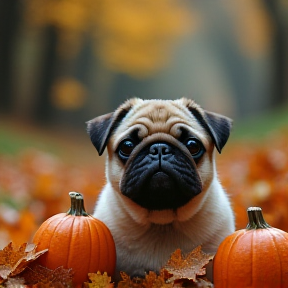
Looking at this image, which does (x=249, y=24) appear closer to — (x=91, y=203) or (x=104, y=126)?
(x=91, y=203)

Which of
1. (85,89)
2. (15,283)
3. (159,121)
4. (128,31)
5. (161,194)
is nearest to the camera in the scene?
(15,283)

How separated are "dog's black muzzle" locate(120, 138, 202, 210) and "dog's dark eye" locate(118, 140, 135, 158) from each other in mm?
110

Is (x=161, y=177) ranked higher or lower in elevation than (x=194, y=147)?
lower

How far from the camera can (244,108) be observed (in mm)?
40719

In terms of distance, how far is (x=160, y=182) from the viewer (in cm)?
310

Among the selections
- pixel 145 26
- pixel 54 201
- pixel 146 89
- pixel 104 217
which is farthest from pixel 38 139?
pixel 146 89

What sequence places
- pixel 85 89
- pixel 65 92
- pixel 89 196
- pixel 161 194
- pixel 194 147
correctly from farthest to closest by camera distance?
pixel 85 89 < pixel 65 92 < pixel 89 196 < pixel 194 147 < pixel 161 194

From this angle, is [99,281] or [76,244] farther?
[76,244]

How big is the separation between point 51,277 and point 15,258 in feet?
0.77

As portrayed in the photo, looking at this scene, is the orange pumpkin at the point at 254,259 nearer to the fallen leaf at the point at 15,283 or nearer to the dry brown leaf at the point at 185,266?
the dry brown leaf at the point at 185,266

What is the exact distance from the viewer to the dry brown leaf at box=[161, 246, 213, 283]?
2.82 metres

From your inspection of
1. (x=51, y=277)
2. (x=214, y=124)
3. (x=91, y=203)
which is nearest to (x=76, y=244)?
(x=51, y=277)

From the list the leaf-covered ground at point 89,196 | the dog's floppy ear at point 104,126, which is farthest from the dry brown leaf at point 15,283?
the dog's floppy ear at point 104,126

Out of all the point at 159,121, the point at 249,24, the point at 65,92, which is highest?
the point at 249,24
